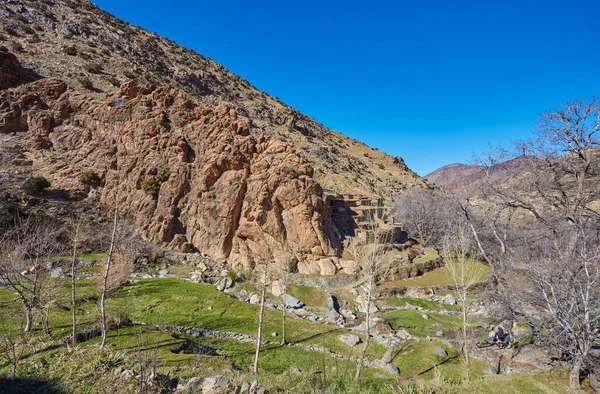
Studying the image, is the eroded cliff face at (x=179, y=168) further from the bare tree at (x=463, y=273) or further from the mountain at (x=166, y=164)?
the bare tree at (x=463, y=273)

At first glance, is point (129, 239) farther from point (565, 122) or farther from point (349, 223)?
point (565, 122)

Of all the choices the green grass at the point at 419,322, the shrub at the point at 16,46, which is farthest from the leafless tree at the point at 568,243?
the shrub at the point at 16,46

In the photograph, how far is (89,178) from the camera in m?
31.8

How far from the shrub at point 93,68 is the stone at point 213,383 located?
186 feet

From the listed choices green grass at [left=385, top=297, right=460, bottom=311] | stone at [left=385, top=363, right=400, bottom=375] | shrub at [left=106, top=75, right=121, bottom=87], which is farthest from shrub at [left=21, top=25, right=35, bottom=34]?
stone at [left=385, top=363, right=400, bottom=375]

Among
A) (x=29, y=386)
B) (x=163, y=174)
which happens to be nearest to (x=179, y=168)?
(x=163, y=174)

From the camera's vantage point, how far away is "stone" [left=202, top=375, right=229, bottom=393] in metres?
7.39

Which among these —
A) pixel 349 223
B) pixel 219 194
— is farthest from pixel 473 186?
pixel 219 194

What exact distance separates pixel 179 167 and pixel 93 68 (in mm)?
30811

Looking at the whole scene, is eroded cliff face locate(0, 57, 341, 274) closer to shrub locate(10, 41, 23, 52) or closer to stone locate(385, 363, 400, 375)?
stone locate(385, 363, 400, 375)

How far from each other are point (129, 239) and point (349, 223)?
24.8m

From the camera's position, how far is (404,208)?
47.6 m

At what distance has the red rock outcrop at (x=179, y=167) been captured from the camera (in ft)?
97.6

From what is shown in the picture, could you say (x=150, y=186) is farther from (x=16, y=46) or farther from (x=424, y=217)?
(x=424, y=217)
